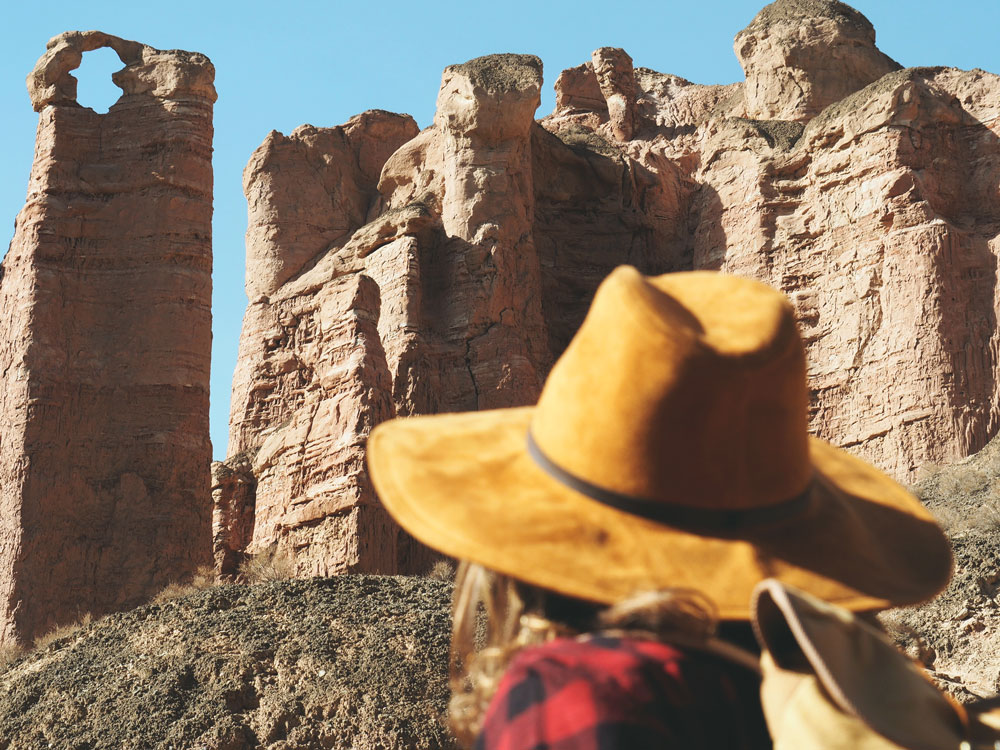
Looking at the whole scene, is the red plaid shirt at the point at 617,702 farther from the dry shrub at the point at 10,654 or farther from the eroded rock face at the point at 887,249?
the eroded rock face at the point at 887,249

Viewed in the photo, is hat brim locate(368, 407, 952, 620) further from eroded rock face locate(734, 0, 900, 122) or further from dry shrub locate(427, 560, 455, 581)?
eroded rock face locate(734, 0, 900, 122)

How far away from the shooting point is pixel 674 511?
1.97m

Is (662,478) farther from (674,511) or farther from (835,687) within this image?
(835,687)

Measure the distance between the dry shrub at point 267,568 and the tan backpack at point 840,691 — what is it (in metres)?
13.7

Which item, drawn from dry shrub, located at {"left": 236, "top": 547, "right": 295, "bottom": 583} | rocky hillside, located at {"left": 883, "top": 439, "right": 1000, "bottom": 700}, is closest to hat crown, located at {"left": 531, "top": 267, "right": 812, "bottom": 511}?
rocky hillside, located at {"left": 883, "top": 439, "right": 1000, "bottom": 700}

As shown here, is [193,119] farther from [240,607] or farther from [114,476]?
[240,607]

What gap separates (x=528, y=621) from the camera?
1.98 metres

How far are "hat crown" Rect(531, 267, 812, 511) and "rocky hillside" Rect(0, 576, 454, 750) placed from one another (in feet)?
27.1

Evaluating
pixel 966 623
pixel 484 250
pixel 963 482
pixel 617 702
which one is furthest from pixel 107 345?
pixel 617 702

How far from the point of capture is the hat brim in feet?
6.27

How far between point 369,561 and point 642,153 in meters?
13.6

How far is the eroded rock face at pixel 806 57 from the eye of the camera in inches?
934

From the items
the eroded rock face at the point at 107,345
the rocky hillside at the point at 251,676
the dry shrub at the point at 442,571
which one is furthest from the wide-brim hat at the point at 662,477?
the eroded rock face at the point at 107,345

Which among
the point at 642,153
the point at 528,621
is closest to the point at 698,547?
the point at 528,621
